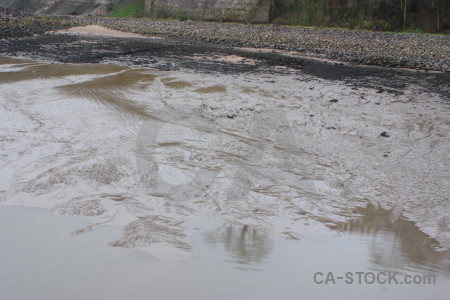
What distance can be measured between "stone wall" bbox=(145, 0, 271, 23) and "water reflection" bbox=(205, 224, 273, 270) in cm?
2929

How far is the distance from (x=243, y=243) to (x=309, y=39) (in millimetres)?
20771

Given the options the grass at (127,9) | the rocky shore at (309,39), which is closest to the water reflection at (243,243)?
the rocky shore at (309,39)

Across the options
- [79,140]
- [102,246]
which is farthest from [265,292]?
[79,140]

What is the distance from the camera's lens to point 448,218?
17.1 feet

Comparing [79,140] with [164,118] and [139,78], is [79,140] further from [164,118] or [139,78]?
[139,78]

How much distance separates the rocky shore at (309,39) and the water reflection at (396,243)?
13.3 m

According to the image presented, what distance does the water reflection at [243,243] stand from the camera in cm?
412

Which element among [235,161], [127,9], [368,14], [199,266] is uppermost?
[127,9]

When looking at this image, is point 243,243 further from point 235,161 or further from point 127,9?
point 127,9

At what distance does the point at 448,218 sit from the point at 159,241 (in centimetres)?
354

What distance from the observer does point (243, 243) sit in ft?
14.5

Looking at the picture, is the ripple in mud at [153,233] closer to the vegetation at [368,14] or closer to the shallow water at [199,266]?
the shallow water at [199,266]

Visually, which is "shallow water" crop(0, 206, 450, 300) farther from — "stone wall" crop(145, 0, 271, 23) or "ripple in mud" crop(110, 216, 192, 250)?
"stone wall" crop(145, 0, 271, 23)

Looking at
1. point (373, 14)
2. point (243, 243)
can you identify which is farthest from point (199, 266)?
point (373, 14)
